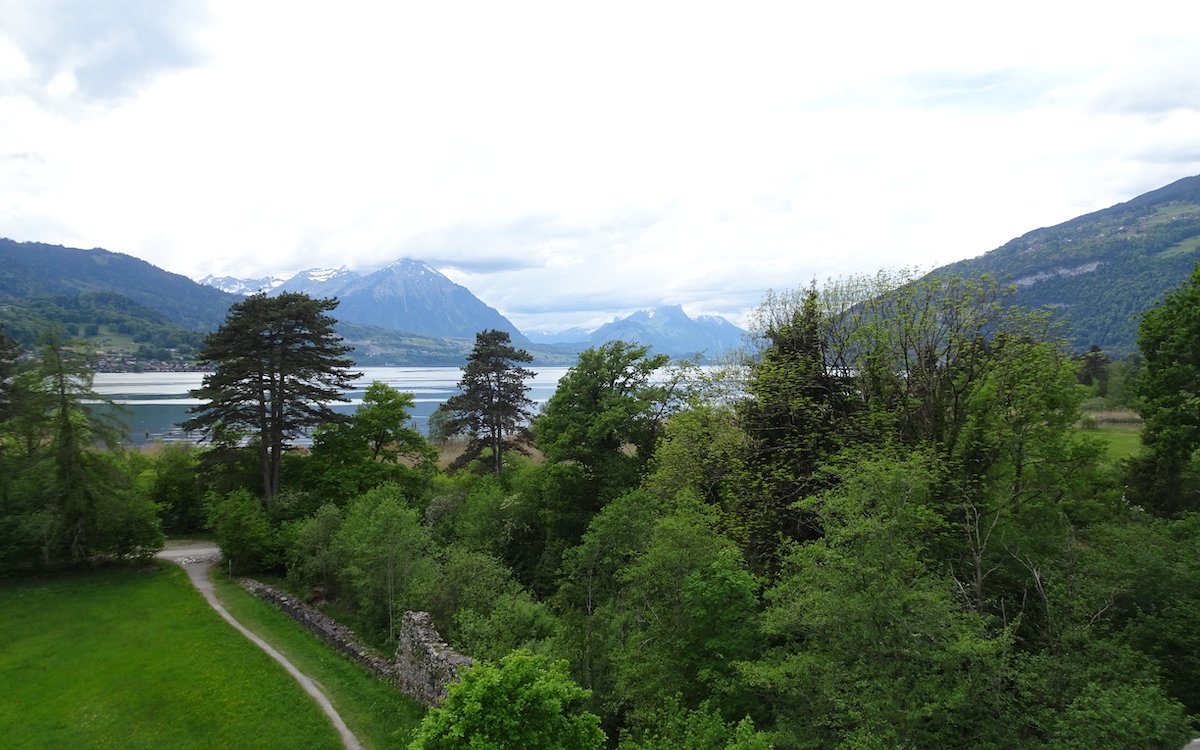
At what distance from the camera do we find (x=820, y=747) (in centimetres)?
985

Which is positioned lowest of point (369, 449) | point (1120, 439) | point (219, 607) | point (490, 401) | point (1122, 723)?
point (219, 607)

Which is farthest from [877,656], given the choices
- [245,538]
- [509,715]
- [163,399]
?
[163,399]

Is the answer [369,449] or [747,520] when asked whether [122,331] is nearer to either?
[369,449]

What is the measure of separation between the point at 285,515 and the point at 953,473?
29.9 metres

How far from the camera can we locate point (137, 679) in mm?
18078

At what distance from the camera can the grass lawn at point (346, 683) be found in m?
15.6

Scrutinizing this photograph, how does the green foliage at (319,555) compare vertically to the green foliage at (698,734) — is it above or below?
below

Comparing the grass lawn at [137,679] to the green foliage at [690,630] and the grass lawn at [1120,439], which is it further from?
the grass lawn at [1120,439]

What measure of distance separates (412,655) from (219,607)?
1229 cm

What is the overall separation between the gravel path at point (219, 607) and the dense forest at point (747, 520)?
78.0 inches

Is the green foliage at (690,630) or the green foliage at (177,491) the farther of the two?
the green foliage at (177,491)

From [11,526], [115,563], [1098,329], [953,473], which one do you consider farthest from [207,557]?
[1098,329]

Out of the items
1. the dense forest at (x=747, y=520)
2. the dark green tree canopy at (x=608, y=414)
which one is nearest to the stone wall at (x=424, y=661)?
the dense forest at (x=747, y=520)

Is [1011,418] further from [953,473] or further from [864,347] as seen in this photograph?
[864,347]
